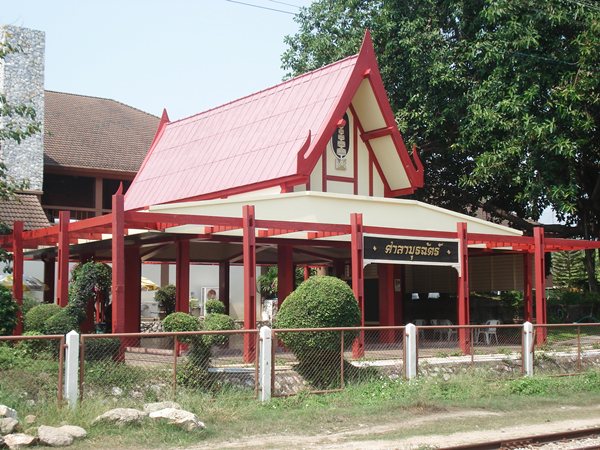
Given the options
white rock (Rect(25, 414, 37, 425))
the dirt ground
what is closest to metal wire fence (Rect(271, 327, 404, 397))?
the dirt ground

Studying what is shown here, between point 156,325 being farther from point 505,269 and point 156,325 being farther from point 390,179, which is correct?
point 505,269

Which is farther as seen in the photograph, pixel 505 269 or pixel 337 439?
pixel 505 269

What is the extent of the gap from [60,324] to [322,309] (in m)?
4.83

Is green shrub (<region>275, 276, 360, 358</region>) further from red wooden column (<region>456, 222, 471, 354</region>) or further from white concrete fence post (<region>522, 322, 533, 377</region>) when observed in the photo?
red wooden column (<region>456, 222, 471, 354</region>)

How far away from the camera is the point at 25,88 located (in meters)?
30.0

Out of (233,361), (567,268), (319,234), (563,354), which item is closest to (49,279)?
(319,234)

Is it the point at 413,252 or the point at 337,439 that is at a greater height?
the point at 413,252

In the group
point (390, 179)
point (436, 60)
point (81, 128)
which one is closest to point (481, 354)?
point (390, 179)

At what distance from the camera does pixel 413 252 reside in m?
21.9

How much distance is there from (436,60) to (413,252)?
1185 centimetres

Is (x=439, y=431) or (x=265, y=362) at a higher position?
(x=265, y=362)

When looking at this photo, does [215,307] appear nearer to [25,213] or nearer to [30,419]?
[30,419]

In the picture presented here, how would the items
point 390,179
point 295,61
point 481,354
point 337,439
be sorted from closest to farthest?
point 337,439 → point 481,354 → point 390,179 → point 295,61

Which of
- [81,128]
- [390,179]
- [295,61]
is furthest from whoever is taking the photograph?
[81,128]
